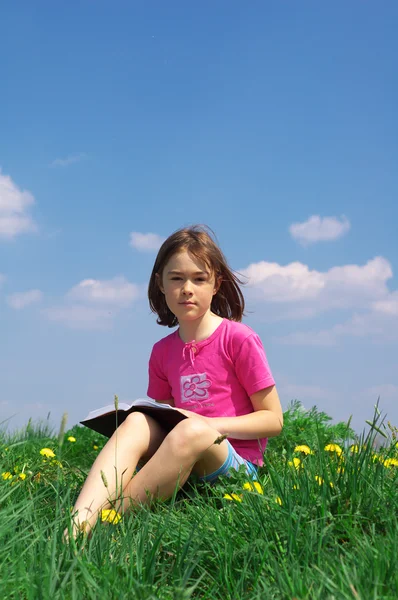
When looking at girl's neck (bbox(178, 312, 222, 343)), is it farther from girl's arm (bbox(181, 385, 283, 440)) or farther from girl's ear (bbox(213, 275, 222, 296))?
girl's arm (bbox(181, 385, 283, 440))

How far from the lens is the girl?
3344 mm

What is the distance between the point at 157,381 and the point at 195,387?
1.49 ft

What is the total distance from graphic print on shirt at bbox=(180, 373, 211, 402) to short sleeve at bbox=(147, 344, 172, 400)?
0.33 m

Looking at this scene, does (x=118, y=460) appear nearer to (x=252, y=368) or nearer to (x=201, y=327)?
(x=252, y=368)

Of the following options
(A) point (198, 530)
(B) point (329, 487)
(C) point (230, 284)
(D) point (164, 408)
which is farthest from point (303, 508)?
(C) point (230, 284)

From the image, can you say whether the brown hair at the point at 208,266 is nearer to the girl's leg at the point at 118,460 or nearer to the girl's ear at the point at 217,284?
the girl's ear at the point at 217,284

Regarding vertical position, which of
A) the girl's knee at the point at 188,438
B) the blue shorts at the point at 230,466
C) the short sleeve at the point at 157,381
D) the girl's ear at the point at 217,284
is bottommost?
the blue shorts at the point at 230,466

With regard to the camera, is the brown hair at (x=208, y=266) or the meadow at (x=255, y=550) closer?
the meadow at (x=255, y=550)

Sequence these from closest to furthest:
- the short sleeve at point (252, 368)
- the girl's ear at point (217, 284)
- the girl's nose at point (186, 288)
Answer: the short sleeve at point (252, 368), the girl's nose at point (186, 288), the girl's ear at point (217, 284)

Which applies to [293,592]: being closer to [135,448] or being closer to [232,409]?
[135,448]

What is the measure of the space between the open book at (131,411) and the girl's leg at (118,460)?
4cm

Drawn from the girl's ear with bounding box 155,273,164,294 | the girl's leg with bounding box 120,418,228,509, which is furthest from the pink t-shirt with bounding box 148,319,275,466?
the girl's leg with bounding box 120,418,228,509

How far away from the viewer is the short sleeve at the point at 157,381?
4449 millimetres

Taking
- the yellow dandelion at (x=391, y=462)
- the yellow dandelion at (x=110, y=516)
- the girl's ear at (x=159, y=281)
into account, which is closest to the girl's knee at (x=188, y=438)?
the yellow dandelion at (x=110, y=516)
